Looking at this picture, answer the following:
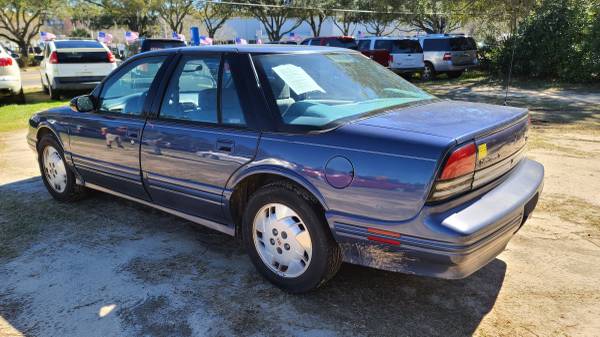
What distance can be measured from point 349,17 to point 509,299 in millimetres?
43183

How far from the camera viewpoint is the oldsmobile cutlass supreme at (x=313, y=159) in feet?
8.36

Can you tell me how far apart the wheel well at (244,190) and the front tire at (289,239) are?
75mm

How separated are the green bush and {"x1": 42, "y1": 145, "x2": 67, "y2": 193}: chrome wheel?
15.3 m

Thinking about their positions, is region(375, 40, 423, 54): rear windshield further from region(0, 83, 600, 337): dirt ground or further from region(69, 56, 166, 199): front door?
region(69, 56, 166, 199): front door

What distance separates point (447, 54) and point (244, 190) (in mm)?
17113

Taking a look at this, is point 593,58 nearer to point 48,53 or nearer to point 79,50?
point 79,50

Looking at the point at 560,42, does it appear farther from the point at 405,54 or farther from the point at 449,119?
the point at 449,119

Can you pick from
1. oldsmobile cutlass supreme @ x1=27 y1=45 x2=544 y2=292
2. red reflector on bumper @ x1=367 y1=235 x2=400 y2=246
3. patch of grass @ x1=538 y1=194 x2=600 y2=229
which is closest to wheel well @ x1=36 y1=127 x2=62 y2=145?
oldsmobile cutlass supreme @ x1=27 y1=45 x2=544 y2=292

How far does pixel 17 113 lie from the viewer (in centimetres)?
1102

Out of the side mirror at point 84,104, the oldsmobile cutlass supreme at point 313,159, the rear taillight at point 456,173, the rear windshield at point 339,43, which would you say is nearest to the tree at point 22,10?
the rear windshield at point 339,43

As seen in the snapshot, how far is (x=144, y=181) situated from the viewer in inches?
154

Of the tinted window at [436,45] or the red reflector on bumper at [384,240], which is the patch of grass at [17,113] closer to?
the red reflector on bumper at [384,240]

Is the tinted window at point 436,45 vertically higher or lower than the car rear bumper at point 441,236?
higher

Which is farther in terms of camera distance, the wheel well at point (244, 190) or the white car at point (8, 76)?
the white car at point (8, 76)
